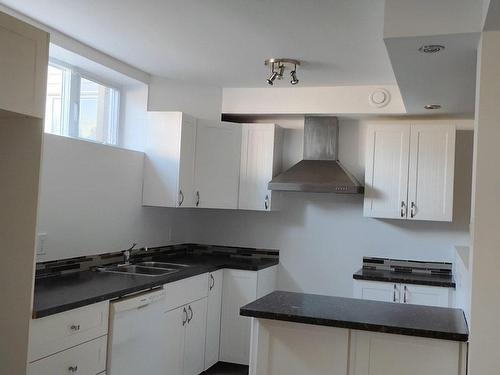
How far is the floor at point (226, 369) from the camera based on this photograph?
4508mm

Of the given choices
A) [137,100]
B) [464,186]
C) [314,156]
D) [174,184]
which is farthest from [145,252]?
[464,186]

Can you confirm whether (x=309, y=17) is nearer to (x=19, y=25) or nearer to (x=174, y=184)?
(x=19, y=25)

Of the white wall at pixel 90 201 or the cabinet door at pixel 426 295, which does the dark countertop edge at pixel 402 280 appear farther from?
the white wall at pixel 90 201

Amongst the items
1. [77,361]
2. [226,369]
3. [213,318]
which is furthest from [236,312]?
[77,361]

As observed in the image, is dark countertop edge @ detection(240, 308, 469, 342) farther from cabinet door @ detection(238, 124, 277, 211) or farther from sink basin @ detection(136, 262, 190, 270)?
cabinet door @ detection(238, 124, 277, 211)

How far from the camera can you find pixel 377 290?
4426 millimetres

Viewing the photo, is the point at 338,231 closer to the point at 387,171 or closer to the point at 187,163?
the point at 387,171

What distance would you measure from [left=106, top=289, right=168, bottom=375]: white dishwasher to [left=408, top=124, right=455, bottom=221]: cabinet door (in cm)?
226

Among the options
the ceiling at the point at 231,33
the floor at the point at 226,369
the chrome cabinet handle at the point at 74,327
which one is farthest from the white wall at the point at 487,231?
the floor at the point at 226,369

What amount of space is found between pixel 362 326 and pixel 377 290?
80.4 inches

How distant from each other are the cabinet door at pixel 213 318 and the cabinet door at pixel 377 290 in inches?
45.2

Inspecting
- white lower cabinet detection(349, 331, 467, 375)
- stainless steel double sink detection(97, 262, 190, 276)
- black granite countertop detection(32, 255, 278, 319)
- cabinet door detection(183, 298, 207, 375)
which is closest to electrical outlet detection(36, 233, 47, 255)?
black granite countertop detection(32, 255, 278, 319)

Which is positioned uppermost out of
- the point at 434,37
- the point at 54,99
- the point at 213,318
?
the point at 434,37

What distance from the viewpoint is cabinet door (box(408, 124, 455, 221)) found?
4.46m
